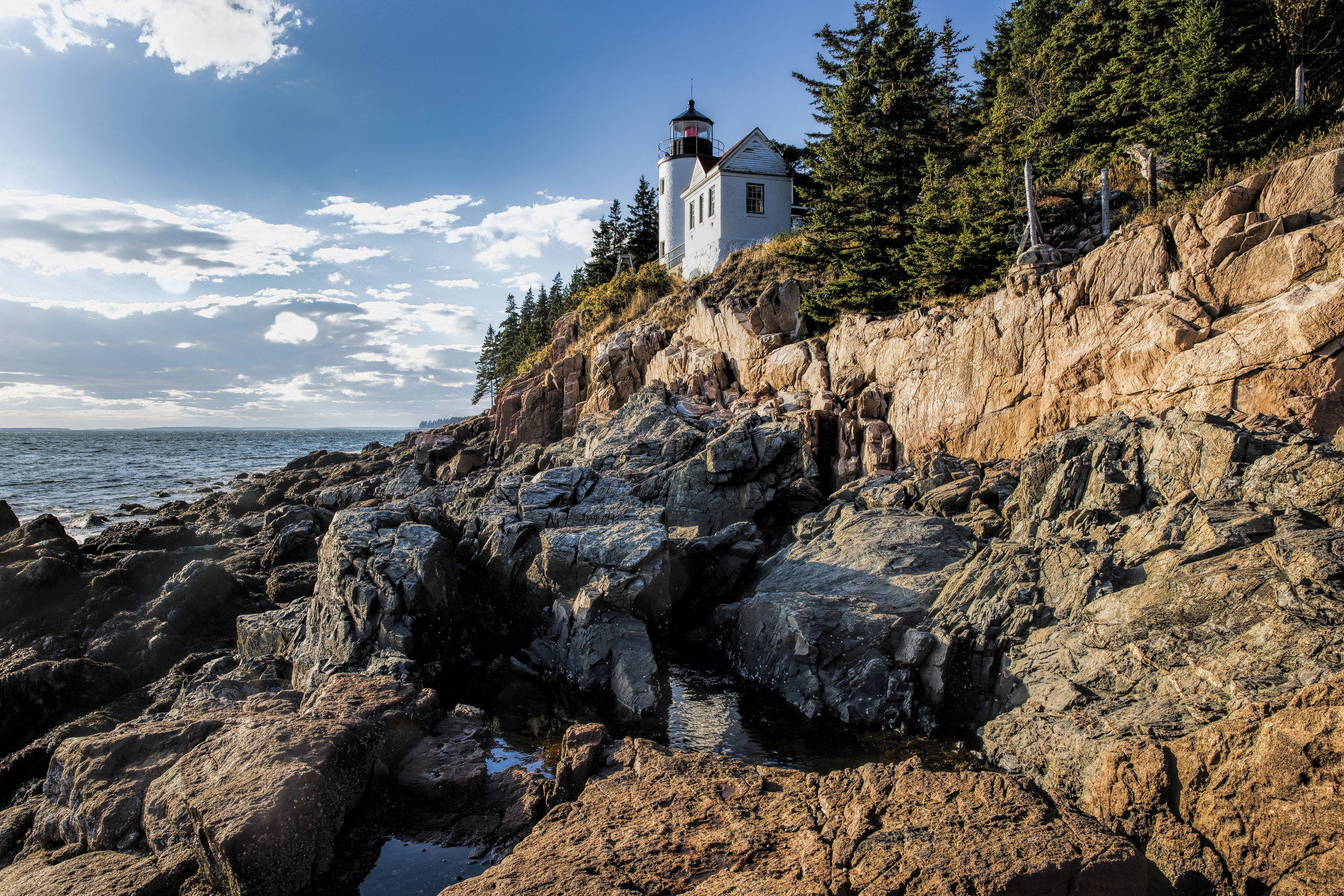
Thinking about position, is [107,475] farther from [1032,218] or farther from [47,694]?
[1032,218]

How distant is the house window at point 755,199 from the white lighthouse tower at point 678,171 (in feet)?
20.6

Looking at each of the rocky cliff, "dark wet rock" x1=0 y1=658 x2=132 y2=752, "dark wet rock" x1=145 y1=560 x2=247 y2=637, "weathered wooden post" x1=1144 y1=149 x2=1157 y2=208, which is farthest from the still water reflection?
"weathered wooden post" x1=1144 y1=149 x2=1157 y2=208

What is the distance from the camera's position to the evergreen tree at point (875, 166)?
25703 millimetres

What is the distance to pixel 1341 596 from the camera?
8.05 m

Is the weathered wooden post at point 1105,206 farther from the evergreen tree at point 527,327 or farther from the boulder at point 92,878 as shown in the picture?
the evergreen tree at point 527,327

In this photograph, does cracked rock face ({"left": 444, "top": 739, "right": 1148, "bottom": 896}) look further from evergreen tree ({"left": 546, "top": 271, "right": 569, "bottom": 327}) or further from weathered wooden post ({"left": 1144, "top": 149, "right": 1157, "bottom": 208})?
evergreen tree ({"left": 546, "top": 271, "right": 569, "bottom": 327})

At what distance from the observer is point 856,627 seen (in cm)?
1191

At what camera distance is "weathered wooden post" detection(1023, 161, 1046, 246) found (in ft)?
64.9

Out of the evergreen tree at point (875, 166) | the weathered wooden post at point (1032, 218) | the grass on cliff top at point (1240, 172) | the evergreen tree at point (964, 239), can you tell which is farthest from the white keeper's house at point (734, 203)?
the grass on cliff top at point (1240, 172)

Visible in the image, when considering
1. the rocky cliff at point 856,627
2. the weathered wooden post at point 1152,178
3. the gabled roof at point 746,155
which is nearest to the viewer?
the rocky cliff at point 856,627

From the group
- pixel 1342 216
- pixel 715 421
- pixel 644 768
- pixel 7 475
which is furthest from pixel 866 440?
pixel 7 475

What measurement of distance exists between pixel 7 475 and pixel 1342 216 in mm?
75703

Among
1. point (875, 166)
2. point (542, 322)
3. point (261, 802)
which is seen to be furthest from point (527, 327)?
point (261, 802)

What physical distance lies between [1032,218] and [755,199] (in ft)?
76.2
